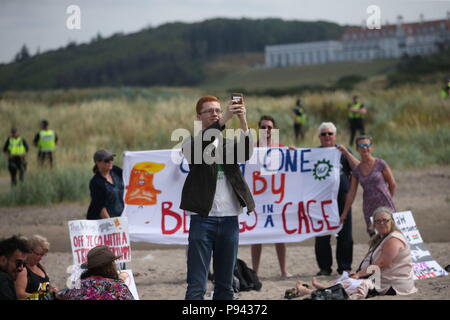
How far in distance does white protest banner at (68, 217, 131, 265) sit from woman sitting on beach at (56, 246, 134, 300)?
5.65 ft

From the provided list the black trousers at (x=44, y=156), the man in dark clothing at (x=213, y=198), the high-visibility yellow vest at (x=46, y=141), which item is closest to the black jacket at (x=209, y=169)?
the man in dark clothing at (x=213, y=198)

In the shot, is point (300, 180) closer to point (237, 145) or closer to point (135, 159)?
point (135, 159)

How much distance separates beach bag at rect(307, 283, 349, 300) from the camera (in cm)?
659

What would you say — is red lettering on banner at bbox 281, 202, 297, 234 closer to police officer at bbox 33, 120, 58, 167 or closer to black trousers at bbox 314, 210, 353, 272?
black trousers at bbox 314, 210, 353, 272

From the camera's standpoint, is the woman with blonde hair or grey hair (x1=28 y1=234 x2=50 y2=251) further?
grey hair (x1=28 y1=234 x2=50 y2=251)

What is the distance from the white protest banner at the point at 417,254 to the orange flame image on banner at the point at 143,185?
288 centimetres

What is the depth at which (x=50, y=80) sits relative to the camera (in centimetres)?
9206

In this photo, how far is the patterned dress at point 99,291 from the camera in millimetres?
5285

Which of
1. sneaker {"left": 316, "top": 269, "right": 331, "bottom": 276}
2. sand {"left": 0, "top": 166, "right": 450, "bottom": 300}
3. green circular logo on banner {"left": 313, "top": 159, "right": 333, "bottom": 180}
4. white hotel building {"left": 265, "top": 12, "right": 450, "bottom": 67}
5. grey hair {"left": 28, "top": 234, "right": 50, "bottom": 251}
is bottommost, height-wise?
sand {"left": 0, "top": 166, "right": 450, "bottom": 300}

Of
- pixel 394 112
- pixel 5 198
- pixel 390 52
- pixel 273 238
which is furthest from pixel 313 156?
pixel 390 52

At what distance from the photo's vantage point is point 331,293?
663cm

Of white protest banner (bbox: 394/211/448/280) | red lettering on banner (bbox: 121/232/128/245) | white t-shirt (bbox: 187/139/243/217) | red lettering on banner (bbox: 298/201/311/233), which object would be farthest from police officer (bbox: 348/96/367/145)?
white t-shirt (bbox: 187/139/243/217)

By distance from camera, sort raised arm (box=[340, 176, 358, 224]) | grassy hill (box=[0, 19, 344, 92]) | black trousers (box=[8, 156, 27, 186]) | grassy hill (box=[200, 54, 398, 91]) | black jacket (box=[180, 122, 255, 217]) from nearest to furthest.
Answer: black jacket (box=[180, 122, 255, 217]), raised arm (box=[340, 176, 358, 224]), black trousers (box=[8, 156, 27, 186]), grassy hill (box=[200, 54, 398, 91]), grassy hill (box=[0, 19, 344, 92])

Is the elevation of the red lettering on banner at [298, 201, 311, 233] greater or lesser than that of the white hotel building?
lesser
